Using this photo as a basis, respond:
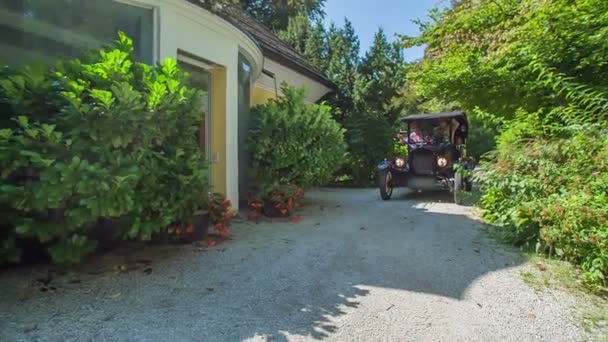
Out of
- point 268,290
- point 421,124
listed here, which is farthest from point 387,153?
point 268,290

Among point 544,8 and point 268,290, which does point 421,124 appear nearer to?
point 544,8

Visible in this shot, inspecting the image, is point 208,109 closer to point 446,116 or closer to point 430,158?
point 430,158

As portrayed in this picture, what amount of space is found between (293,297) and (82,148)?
1946mm

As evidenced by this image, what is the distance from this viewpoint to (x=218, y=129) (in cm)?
554

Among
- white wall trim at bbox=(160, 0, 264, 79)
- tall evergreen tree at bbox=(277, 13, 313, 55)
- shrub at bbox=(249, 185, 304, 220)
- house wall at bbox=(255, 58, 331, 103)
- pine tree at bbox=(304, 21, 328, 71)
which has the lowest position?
shrub at bbox=(249, 185, 304, 220)

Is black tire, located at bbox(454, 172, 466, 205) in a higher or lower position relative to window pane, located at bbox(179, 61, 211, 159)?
lower

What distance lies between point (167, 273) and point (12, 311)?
107 cm

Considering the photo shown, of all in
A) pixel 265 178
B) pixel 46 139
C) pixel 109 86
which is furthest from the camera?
pixel 265 178

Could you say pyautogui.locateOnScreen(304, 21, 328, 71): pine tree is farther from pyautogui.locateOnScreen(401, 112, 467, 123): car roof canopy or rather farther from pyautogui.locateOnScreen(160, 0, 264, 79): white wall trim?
pyautogui.locateOnScreen(160, 0, 264, 79): white wall trim

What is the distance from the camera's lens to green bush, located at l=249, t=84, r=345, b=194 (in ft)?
19.6

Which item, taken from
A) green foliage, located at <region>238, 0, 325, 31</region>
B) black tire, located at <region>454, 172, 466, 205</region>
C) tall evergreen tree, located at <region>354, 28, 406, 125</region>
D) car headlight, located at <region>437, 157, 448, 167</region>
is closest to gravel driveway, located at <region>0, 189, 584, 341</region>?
black tire, located at <region>454, 172, 466, 205</region>

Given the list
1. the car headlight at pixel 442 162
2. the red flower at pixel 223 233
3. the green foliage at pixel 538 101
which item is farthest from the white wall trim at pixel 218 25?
the car headlight at pixel 442 162

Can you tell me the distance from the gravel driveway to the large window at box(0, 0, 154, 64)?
2.12 m

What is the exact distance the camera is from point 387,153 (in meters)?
11.1
